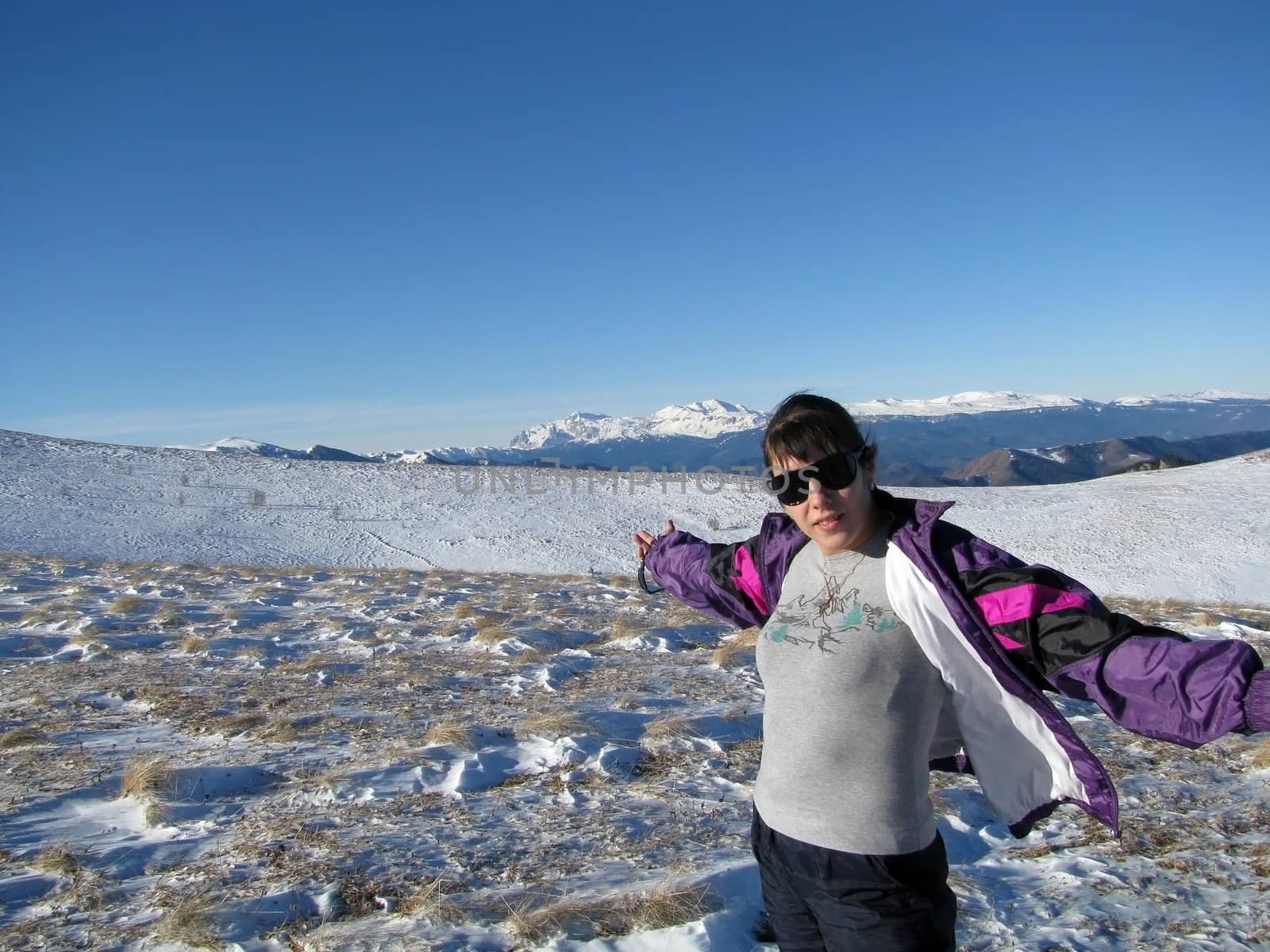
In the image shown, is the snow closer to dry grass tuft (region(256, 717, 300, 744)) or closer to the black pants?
dry grass tuft (region(256, 717, 300, 744))

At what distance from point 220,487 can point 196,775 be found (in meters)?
37.3

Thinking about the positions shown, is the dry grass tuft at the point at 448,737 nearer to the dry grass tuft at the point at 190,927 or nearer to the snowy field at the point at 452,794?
the snowy field at the point at 452,794

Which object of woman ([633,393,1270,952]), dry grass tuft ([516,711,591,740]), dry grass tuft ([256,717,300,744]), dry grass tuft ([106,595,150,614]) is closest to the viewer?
woman ([633,393,1270,952])

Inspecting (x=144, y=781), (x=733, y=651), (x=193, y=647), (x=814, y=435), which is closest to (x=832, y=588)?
(x=814, y=435)

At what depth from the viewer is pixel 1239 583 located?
2503 cm

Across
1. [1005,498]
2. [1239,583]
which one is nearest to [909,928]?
[1239,583]

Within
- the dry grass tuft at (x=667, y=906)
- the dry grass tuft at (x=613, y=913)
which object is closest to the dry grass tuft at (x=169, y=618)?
the dry grass tuft at (x=613, y=913)

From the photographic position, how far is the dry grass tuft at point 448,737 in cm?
607

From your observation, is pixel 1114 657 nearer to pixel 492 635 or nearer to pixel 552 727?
pixel 552 727

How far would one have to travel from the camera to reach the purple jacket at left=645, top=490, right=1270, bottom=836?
5.82ft

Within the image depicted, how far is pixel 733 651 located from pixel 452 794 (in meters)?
4.75

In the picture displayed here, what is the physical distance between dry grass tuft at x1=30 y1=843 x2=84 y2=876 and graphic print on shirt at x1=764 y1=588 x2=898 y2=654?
4.16 meters

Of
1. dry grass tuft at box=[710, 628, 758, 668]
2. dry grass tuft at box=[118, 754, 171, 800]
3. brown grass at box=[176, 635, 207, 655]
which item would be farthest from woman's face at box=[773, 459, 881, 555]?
brown grass at box=[176, 635, 207, 655]

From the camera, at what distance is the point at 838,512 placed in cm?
227
